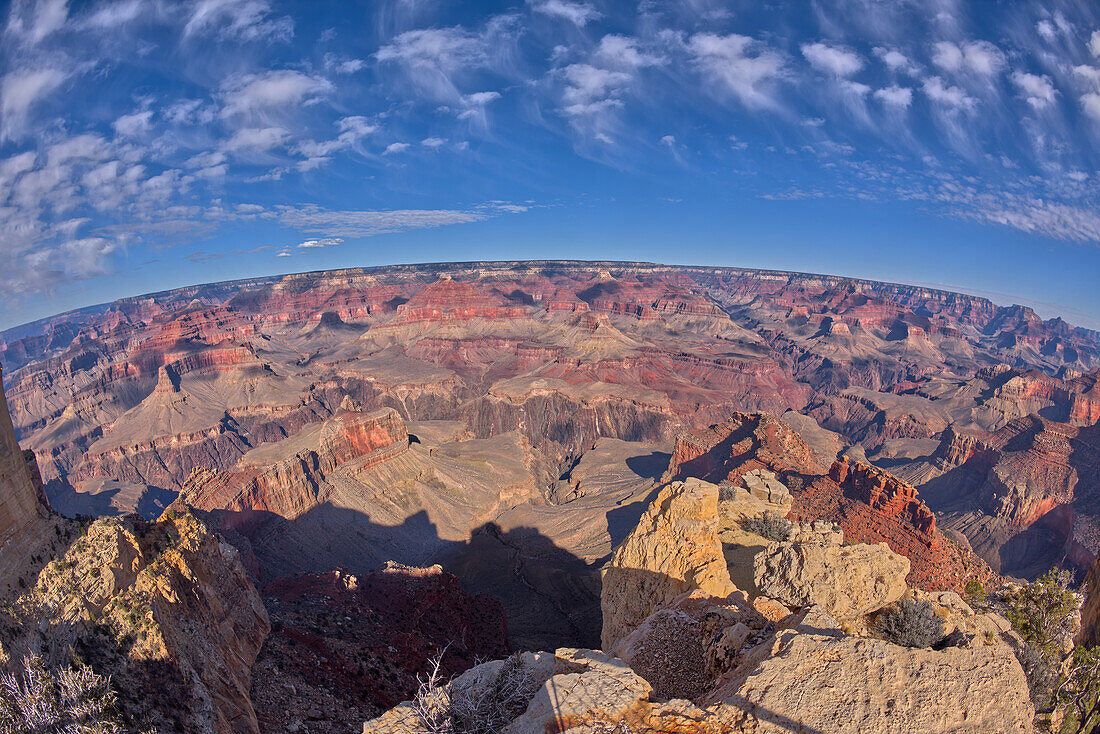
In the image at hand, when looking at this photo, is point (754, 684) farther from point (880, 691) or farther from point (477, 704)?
point (477, 704)

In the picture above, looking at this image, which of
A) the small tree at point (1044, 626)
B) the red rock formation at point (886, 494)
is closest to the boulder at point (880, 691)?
the small tree at point (1044, 626)

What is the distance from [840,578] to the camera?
53.3 feet

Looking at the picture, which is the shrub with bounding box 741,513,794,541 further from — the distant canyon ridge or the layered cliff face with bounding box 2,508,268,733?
the layered cliff face with bounding box 2,508,268,733

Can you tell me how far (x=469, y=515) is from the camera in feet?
195

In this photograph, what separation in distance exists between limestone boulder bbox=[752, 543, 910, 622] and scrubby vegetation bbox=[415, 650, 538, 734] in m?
10.3

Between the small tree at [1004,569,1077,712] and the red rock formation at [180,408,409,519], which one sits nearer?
the small tree at [1004,569,1077,712]

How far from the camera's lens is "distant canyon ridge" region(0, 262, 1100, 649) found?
47156mm

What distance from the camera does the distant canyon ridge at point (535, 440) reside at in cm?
4716

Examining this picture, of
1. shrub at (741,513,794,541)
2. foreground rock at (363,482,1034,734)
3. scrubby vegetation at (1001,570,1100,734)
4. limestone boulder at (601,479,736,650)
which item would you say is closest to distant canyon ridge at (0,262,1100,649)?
shrub at (741,513,794,541)

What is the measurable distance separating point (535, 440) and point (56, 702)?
296 feet

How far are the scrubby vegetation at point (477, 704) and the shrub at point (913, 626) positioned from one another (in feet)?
29.2

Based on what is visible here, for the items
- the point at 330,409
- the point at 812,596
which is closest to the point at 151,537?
the point at 812,596

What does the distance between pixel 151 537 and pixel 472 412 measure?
285 ft

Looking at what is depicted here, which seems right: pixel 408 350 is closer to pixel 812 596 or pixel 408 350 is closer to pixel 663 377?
pixel 663 377
